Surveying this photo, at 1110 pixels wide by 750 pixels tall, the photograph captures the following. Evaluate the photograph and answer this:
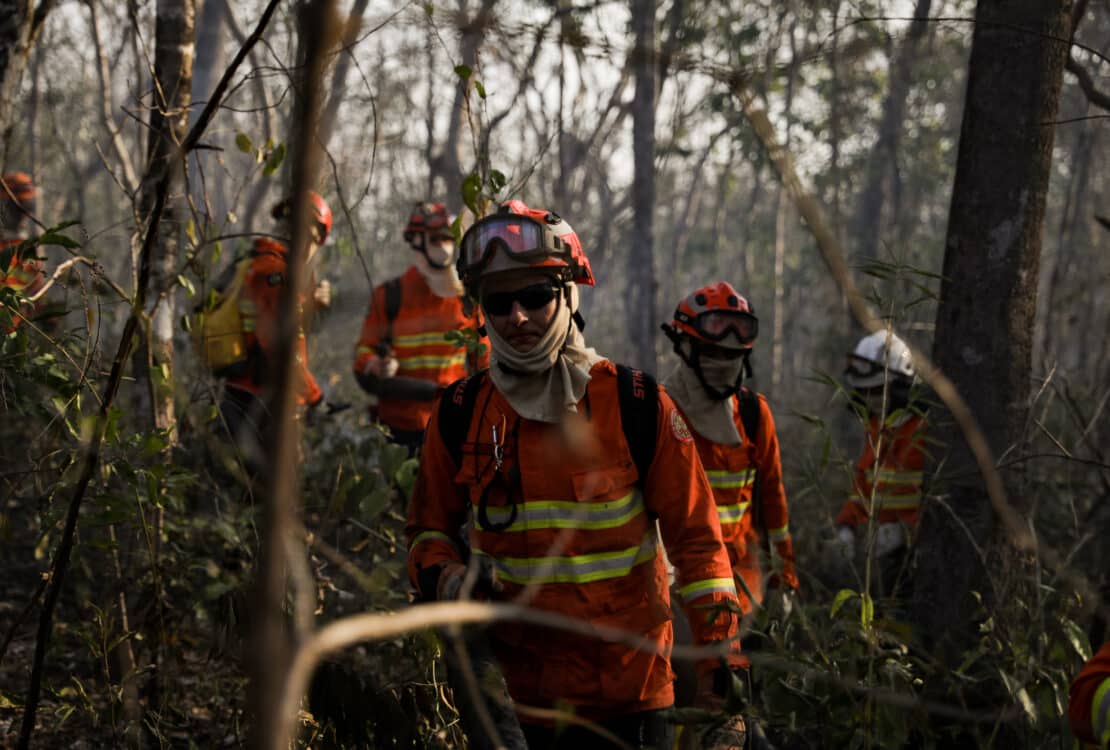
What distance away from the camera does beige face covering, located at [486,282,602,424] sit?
2730mm

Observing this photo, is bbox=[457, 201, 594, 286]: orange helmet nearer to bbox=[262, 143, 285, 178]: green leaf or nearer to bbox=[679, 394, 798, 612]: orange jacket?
bbox=[262, 143, 285, 178]: green leaf

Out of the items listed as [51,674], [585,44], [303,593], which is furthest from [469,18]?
[51,674]

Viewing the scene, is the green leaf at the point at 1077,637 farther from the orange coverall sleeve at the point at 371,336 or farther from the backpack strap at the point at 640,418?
the orange coverall sleeve at the point at 371,336

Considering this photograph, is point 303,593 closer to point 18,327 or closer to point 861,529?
point 18,327

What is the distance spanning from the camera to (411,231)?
21.3 ft

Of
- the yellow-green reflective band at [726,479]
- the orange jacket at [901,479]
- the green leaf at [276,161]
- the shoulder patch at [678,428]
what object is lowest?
the orange jacket at [901,479]

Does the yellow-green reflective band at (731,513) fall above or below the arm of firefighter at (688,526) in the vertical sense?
below

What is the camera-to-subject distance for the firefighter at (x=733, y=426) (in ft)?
13.3

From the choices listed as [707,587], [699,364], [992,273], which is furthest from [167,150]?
[992,273]

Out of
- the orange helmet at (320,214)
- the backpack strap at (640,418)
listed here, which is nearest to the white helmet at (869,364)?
the orange helmet at (320,214)

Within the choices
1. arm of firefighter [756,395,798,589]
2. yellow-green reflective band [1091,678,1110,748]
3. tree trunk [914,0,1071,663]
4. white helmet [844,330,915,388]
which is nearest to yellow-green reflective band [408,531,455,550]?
yellow-green reflective band [1091,678,1110,748]

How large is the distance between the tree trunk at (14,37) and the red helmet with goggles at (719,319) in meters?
2.59

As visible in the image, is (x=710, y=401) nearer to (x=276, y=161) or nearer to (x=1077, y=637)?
(x=1077, y=637)

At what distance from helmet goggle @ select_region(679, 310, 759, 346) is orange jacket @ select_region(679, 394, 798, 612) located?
11.1 inches
